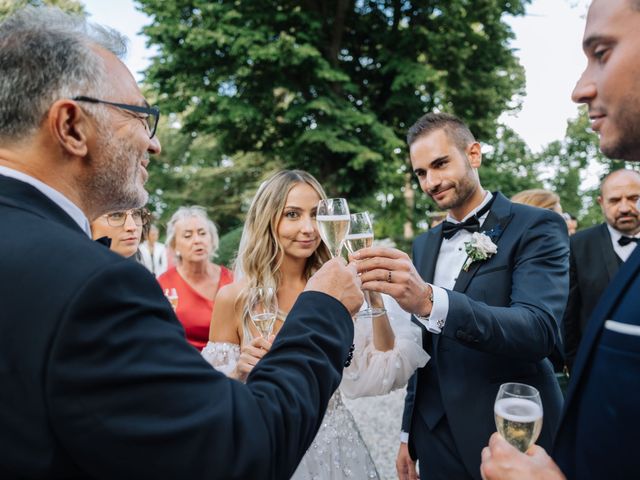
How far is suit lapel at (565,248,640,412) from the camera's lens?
1.30 m

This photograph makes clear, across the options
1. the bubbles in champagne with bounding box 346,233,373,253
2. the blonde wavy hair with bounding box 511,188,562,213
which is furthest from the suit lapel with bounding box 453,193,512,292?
the blonde wavy hair with bounding box 511,188,562,213

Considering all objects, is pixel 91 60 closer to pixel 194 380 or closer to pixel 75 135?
pixel 75 135

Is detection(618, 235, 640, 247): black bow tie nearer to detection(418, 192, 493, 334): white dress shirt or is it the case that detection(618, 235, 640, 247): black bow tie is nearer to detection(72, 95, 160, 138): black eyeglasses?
detection(418, 192, 493, 334): white dress shirt

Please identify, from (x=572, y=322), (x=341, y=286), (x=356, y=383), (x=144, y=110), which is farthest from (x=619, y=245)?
(x=144, y=110)

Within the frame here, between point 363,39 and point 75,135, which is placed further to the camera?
point 363,39

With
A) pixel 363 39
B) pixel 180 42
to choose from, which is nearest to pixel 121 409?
pixel 180 42

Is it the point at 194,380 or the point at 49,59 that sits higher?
the point at 49,59

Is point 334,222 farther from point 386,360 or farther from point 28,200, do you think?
point 28,200

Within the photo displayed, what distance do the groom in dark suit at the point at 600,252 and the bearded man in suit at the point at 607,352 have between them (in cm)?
417

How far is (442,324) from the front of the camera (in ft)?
7.20

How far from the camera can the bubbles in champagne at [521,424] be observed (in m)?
1.54

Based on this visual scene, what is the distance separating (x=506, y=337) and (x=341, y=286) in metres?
1.06

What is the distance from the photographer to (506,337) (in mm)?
2232

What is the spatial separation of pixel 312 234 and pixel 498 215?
4.12 ft
